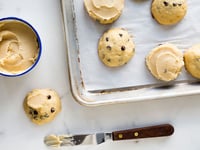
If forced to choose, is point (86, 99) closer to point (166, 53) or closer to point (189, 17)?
point (166, 53)

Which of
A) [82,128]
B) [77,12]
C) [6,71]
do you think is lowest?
[82,128]

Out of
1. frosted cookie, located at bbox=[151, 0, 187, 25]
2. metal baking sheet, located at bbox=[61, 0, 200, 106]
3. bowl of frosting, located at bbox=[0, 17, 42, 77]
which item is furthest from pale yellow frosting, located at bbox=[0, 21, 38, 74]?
frosted cookie, located at bbox=[151, 0, 187, 25]

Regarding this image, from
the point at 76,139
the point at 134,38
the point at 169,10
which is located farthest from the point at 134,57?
the point at 76,139

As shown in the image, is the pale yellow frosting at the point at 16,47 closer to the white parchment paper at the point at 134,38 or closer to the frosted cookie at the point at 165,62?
the white parchment paper at the point at 134,38

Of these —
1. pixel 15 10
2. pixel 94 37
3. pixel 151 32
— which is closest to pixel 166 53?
pixel 151 32

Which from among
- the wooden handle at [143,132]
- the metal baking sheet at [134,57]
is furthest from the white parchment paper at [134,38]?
the wooden handle at [143,132]

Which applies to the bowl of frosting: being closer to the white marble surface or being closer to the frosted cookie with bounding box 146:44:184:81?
the white marble surface
